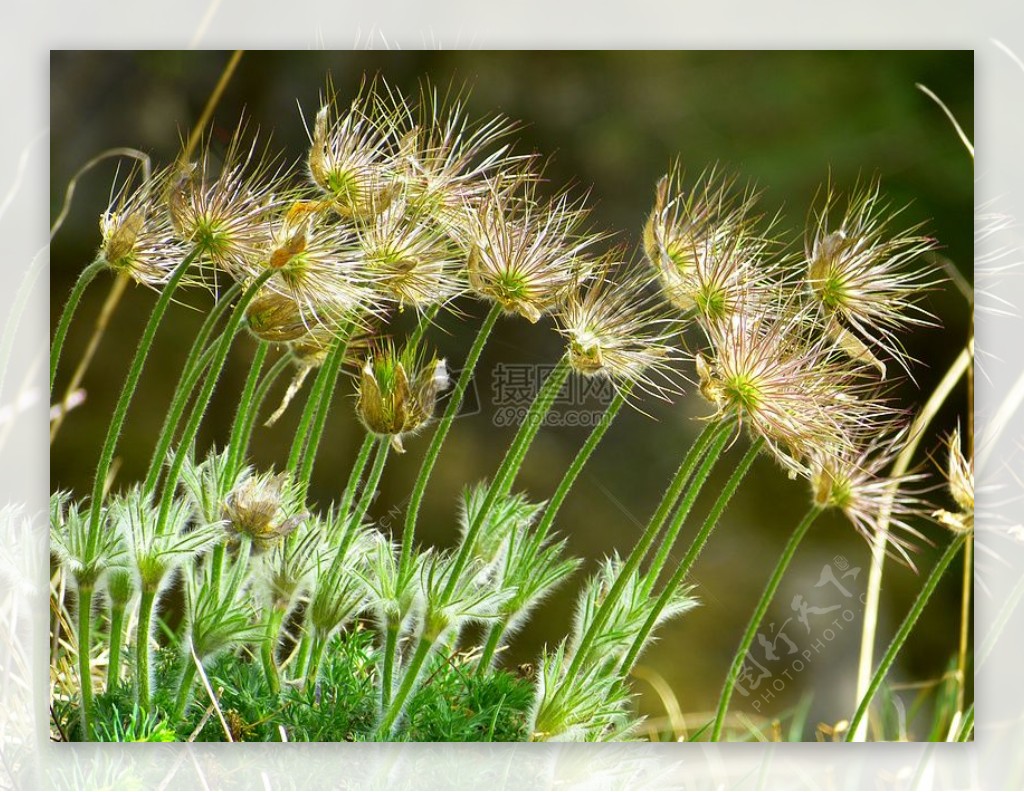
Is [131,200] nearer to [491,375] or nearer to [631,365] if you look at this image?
[491,375]

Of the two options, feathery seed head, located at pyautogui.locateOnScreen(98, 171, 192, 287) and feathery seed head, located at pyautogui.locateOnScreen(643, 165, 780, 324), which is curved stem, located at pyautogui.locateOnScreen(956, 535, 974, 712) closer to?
feathery seed head, located at pyautogui.locateOnScreen(643, 165, 780, 324)

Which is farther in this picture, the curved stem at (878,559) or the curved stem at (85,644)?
the curved stem at (878,559)

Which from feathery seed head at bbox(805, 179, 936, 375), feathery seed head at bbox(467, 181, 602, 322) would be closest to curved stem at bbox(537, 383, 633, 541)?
feathery seed head at bbox(467, 181, 602, 322)

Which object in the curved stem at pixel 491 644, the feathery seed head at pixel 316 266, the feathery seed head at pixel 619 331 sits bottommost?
the curved stem at pixel 491 644

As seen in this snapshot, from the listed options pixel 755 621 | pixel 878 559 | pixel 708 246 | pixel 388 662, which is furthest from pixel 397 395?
pixel 878 559

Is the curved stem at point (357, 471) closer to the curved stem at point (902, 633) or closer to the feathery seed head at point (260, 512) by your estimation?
the feathery seed head at point (260, 512)

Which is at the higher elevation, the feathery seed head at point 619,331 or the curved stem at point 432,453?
the feathery seed head at point 619,331

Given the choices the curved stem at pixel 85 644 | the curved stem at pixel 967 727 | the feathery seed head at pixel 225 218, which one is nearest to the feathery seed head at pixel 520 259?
the feathery seed head at pixel 225 218
